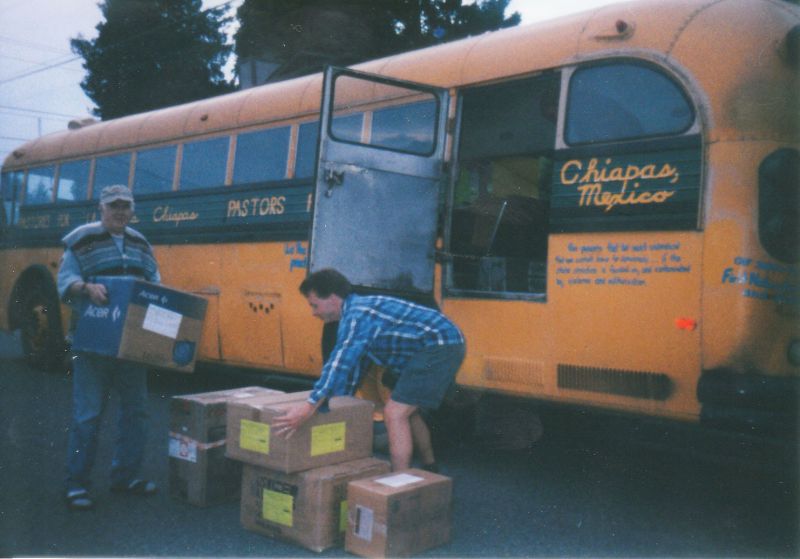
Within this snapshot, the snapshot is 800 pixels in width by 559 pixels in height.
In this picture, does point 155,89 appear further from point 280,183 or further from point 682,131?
point 682,131

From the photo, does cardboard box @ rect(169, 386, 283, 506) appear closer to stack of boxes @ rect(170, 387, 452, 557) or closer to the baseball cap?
stack of boxes @ rect(170, 387, 452, 557)

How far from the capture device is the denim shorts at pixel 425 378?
13.7ft

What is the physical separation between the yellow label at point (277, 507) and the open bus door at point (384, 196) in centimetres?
170

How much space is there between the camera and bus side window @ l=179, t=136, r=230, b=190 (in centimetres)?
712

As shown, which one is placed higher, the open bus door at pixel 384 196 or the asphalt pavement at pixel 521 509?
the open bus door at pixel 384 196

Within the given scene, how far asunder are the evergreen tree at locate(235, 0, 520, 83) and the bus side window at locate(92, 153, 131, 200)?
12112 millimetres

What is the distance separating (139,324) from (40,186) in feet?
20.4

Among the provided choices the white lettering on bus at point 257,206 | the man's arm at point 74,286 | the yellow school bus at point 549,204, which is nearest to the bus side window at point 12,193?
the yellow school bus at point 549,204

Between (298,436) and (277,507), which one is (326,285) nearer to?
(298,436)

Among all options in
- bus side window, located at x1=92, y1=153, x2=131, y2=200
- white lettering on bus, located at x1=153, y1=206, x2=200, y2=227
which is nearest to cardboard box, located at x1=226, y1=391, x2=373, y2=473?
white lettering on bus, located at x1=153, y1=206, x2=200, y2=227

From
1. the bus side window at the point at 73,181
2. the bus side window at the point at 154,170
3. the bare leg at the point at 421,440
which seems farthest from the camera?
the bus side window at the point at 73,181

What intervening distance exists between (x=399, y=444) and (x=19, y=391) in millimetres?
5201

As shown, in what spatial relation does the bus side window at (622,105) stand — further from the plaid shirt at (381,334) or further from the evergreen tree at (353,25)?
the evergreen tree at (353,25)

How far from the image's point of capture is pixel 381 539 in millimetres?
3543
